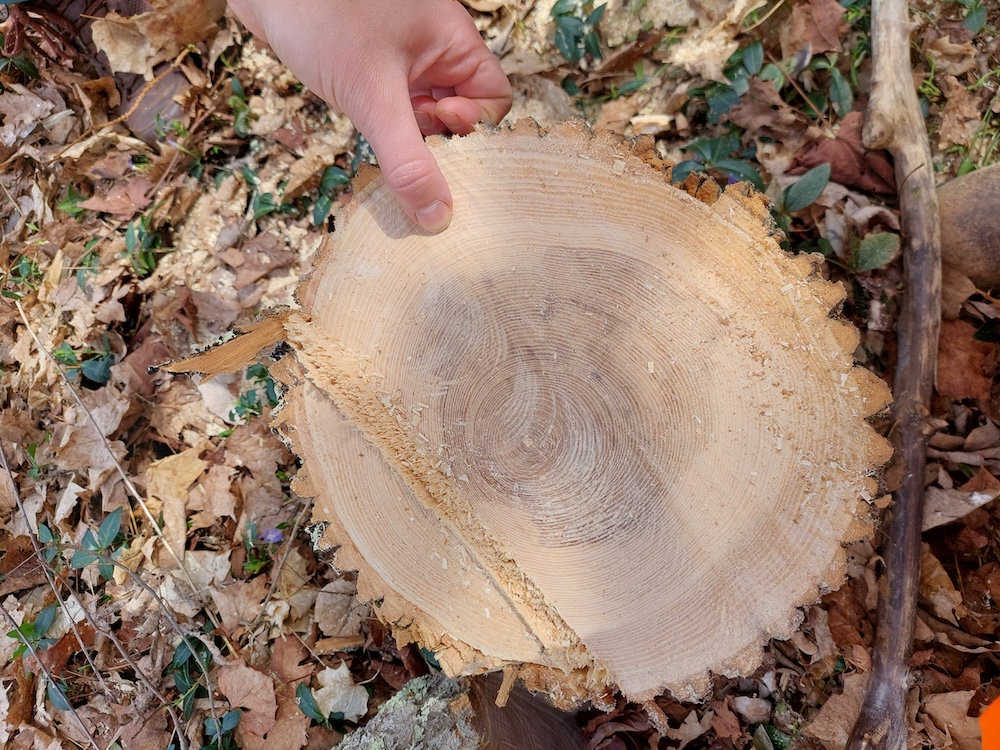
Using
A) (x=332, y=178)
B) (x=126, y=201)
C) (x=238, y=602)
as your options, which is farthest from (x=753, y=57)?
(x=238, y=602)

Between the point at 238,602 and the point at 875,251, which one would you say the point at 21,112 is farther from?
the point at 875,251

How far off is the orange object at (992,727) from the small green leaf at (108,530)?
7.53 ft

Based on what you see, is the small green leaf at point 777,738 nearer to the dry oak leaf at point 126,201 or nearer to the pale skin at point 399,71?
the pale skin at point 399,71

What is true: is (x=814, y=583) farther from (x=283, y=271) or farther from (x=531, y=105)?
(x=283, y=271)

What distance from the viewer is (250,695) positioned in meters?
1.79

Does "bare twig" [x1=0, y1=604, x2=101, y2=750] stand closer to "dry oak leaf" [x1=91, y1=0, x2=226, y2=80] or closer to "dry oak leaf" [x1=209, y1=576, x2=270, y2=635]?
"dry oak leaf" [x1=209, y1=576, x2=270, y2=635]

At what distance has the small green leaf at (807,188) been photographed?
5.65 feet

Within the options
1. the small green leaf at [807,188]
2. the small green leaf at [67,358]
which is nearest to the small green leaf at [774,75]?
the small green leaf at [807,188]

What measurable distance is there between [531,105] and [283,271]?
1.02 meters

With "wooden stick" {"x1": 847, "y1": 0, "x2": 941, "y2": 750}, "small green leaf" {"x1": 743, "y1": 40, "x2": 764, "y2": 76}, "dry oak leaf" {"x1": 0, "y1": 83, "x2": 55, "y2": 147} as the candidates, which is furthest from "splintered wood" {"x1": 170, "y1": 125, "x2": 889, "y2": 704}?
"dry oak leaf" {"x1": 0, "y1": 83, "x2": 55, "y2": 147}

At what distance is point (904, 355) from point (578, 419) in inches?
38.4

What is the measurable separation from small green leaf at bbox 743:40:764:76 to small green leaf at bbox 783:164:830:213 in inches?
15.8

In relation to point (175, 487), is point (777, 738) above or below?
below

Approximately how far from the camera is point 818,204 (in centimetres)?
182
